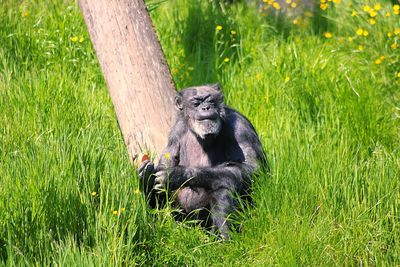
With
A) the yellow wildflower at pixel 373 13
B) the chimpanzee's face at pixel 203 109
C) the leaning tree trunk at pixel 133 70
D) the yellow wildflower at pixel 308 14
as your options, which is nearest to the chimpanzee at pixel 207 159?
the chimpanzee's face at pixel 203 109

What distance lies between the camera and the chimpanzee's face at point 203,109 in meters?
5.86

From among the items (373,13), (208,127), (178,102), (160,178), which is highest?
(373,13)

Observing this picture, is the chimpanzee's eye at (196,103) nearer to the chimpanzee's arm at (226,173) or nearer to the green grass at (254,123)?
the chimpanzee's arm at (226,173)

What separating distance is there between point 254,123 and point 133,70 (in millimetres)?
1293

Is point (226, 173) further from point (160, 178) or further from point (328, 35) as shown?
point (328, 35)

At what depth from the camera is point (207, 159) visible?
6113 millimetres

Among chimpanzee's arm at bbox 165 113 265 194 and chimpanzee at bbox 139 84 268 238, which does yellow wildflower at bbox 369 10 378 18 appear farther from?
chimpanzee's arm at bbox 165 113 265 194

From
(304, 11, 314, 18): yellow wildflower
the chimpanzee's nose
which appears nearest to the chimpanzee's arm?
the chimpanzee's nose

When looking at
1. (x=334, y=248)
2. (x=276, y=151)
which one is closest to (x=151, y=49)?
(x=276, y=151)

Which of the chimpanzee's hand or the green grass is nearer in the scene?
the green grass

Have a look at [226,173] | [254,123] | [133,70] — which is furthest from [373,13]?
[226,173]

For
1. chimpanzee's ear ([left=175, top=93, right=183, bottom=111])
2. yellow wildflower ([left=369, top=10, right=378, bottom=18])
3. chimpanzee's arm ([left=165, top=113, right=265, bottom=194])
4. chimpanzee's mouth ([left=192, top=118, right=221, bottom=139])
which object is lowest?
chimpanzee's arm ([left=165, top=113, right=265, bottom=194])

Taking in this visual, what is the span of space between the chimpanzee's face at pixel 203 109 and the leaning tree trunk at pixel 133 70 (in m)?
0.21

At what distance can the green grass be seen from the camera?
499cm
